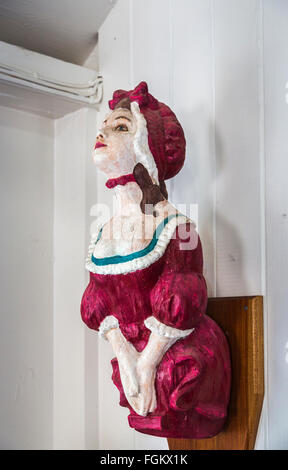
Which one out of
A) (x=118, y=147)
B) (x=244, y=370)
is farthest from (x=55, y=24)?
(x=244, y=370)

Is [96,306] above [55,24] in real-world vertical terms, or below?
below

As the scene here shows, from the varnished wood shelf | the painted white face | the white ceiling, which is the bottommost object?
the varnished wood shelf

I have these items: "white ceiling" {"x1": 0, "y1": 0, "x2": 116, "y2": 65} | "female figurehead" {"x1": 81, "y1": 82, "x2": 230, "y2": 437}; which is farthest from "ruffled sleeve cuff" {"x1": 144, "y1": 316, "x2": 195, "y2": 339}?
"white ceiling" {"x1": 0, "y1": 0, "x2": 116, "y2": 65}

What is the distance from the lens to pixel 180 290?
26.6 inches

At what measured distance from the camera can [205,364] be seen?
0.72 meters

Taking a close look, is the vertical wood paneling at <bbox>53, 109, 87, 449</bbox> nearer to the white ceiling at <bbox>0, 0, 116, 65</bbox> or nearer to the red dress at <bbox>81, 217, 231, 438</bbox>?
the white ceiling at <bbox>0, 0, 116, 65</bbox>

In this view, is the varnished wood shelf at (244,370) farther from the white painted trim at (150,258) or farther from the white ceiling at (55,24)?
A: the white ceiling at (55,24)

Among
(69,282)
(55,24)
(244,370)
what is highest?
(55,24)

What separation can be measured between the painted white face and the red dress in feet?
0.35

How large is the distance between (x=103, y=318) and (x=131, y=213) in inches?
6.2

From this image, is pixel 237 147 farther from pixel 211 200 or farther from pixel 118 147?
pixel 118 147

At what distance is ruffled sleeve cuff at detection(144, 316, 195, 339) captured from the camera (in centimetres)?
69

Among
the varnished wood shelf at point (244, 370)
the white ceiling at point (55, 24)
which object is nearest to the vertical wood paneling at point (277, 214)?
the varnished wood shelf at point (244, 370)

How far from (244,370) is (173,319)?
0.60ft
